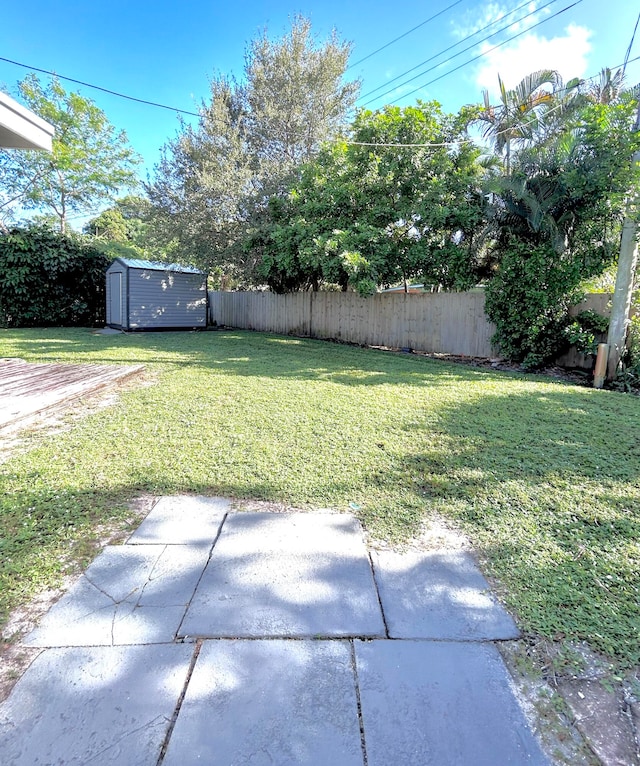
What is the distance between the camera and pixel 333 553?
1.92 m

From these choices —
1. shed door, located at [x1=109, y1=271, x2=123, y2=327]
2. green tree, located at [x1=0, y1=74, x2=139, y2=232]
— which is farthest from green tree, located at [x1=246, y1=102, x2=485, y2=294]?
green tree, located at [x1=0, y1=74, x2=139, y2=232]

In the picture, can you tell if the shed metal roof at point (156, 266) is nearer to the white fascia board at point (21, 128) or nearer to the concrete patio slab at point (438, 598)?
the white fascia board at point (21, 128)

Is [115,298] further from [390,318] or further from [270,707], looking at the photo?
[270,707]

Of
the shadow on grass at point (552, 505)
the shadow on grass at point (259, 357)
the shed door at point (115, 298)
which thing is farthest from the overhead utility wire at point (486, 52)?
the shed door at point (115, 298)

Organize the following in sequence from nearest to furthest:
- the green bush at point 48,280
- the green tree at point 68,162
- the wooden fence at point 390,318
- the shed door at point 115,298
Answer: the wooden fence at point 390,318
the green bush at point 48,280
the shed door at point 115,298
the green tree at point 68,162

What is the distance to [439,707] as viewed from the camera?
1.19 metres

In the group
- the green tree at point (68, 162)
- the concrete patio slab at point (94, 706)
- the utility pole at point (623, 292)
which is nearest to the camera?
the concrete patio slab at point (94, 706)

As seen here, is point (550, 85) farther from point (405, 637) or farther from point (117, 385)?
point (405, 637)

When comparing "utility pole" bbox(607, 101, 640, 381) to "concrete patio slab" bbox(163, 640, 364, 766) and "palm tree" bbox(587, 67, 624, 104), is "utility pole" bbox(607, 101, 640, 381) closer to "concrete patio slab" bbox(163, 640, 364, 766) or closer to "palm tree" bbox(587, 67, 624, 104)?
"palm tree" bbox(587, 67, 624, 104)

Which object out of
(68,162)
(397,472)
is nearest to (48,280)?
(68,162)

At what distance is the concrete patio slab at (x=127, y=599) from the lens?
142cm

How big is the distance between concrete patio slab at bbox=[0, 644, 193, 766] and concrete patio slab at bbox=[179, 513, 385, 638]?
0.59 feet

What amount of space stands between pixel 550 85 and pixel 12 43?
10.4 m

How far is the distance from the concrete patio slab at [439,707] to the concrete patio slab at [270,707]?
0.07 metres
